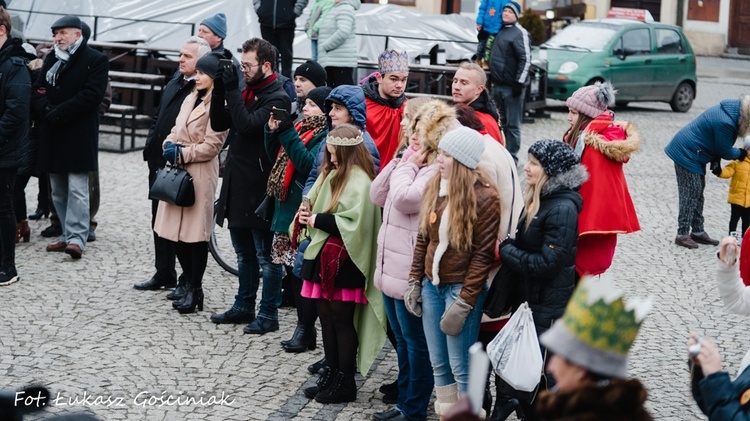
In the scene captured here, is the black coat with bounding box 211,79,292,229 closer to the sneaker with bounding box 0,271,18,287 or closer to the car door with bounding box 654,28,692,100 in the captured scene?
the sneaker with bounding box 0,271,18,287

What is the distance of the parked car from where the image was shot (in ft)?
70.6

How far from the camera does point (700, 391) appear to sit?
4.07 meters

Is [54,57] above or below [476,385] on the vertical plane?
above

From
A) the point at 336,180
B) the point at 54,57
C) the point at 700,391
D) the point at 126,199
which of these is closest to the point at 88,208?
the point at 54,57

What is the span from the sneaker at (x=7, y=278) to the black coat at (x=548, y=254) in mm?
4742

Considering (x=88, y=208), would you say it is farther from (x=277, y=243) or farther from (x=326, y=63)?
(x=326, y=63)

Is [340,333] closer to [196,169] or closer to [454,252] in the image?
[454,252]

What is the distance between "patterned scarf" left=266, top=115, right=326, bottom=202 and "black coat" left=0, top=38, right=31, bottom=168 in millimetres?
2613

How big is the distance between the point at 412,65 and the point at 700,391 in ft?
44.5

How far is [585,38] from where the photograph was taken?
22.5 metres

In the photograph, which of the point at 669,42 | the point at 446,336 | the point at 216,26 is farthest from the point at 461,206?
the point at 669,42

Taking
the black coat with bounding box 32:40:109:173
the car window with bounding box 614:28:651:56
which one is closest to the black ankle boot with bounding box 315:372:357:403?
the black coat with bounding box 32:40:109:173

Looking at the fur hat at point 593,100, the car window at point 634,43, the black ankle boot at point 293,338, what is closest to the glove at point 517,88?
A: the fur hat at point 593,100

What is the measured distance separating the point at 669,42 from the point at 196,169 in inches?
658
